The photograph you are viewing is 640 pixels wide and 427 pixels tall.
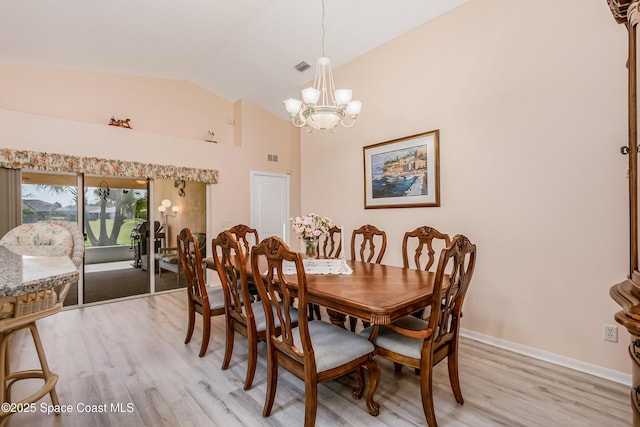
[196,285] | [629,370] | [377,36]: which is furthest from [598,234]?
[196,285]

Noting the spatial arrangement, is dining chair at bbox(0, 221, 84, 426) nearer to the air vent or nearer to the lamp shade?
the lamp shade

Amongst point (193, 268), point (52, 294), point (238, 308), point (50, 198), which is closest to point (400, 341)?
point (238, 308)

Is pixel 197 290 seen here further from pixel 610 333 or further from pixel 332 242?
pixel 610 333

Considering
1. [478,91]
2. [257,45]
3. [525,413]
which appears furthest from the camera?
[257,45]

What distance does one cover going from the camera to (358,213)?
4.15m

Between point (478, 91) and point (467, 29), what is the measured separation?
66cm

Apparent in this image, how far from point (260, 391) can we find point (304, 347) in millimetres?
809

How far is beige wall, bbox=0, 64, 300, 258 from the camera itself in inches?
148

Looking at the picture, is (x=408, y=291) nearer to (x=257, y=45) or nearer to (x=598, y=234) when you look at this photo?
(x=598, y=234)

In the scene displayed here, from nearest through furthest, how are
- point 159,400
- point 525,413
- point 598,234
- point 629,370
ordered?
point 525,413 < point 159,400 < point 629,370 < point 598,234

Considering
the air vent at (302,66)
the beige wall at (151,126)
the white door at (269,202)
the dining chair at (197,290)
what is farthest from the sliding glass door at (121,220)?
the air vent at (302,66)

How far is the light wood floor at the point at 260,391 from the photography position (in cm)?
180

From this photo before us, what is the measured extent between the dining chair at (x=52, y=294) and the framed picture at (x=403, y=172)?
3.04m

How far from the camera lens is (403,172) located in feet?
11.7
